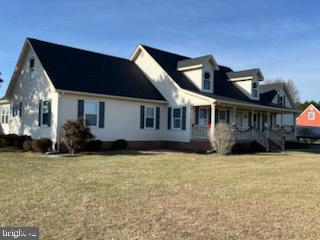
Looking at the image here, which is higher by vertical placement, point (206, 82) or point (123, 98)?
point (206, 82)

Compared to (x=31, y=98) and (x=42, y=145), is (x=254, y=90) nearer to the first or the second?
(x=31, y=98)

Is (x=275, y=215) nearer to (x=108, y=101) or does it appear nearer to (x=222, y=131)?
(x=222, y=131)

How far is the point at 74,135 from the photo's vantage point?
1773 centimetres

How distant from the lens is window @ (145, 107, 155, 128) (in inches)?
918

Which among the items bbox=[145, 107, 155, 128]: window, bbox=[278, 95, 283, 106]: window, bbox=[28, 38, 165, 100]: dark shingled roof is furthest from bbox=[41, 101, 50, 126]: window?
bbox=[278, 95, 283, 106]: window

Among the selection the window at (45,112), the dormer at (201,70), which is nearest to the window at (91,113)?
the window at (45,112)

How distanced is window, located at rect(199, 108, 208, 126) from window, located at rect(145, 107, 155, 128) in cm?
330

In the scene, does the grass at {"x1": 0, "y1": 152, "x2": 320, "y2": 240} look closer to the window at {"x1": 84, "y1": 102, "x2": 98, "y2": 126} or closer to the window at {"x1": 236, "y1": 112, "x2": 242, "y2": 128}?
the window at {"x1": 84, "y1": 102, "x2": 98, "y2": 126}

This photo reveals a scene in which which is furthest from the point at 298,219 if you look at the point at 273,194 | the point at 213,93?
the point at 213,93

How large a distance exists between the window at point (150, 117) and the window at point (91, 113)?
3.97 m

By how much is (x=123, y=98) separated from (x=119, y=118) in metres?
1.23

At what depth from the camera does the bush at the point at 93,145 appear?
19344mm

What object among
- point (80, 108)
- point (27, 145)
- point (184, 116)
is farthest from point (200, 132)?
point (27, 145)

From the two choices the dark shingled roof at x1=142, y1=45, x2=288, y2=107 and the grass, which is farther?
the dark shingled roof at x1=142, y1=45, x2=288, y2=107
